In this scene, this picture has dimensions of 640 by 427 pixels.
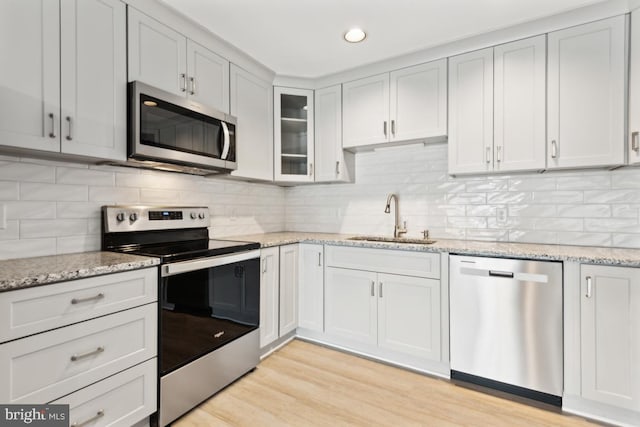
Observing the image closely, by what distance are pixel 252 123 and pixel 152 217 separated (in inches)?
45.2

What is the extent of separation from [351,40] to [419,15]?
506 millimetres

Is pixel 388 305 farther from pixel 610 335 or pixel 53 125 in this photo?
pixel 53 125

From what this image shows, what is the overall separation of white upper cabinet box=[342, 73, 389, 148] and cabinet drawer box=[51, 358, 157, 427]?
224 centimetres

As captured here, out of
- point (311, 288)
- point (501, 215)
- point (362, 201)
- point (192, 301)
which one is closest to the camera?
point (192, 301)

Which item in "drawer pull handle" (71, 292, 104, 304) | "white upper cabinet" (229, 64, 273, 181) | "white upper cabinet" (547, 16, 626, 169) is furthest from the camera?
"white upper cabinet" (229, 64, 273, 181)

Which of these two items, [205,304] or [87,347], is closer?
[87,347]

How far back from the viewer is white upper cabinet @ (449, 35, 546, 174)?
7.08 feet

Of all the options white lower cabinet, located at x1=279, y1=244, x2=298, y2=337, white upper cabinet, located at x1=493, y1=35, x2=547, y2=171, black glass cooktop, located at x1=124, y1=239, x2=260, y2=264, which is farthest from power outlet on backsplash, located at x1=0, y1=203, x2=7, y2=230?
white upper cabinet, located at x1=493, y1=35, x2=547, y2=171

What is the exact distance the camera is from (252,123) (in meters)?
2.74

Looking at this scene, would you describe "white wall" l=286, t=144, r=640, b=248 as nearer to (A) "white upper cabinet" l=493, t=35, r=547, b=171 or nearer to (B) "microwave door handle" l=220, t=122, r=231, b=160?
(A) "white upper cabinet" l=493, t=35, r=547, b=171

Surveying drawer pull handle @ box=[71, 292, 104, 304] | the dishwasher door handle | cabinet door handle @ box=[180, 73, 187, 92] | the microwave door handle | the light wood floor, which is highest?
cabinet door handle @ box=[180, 73, 187, 92]

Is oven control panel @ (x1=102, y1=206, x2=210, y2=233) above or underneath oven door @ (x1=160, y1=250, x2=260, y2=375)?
above

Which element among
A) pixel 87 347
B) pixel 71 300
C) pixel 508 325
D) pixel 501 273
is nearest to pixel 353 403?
pixel 508 325

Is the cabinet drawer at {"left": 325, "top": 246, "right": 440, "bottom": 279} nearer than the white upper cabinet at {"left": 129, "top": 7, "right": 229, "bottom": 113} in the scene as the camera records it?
No
